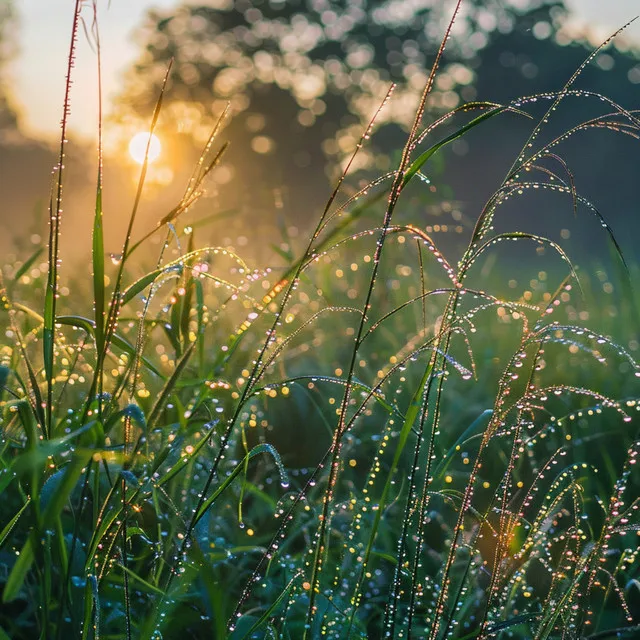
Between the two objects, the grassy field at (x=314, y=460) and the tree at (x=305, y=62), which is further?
the tree at (x=305, y=62)

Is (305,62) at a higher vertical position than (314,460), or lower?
higher

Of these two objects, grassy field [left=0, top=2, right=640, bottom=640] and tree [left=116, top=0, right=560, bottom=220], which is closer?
grassy field [left=0, top=2, right=640, bottom=640]

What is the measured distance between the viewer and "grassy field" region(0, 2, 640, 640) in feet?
3.12

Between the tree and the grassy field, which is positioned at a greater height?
the tree

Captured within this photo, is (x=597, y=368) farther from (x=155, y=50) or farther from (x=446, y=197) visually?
(x=155, y=50)

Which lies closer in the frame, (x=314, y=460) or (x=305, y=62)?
(x=314, y=460)

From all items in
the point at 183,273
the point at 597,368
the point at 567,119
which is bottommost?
the point at 183,273

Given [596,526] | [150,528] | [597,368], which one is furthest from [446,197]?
[150,528]

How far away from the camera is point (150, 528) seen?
155 centimetres

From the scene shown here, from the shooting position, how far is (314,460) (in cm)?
211

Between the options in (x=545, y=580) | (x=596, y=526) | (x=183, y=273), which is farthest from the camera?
(x=596, y=526)

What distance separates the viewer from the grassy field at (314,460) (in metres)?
0.95

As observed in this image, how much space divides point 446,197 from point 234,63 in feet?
62.3

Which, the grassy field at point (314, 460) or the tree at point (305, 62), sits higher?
the tree at point (305, 62)
